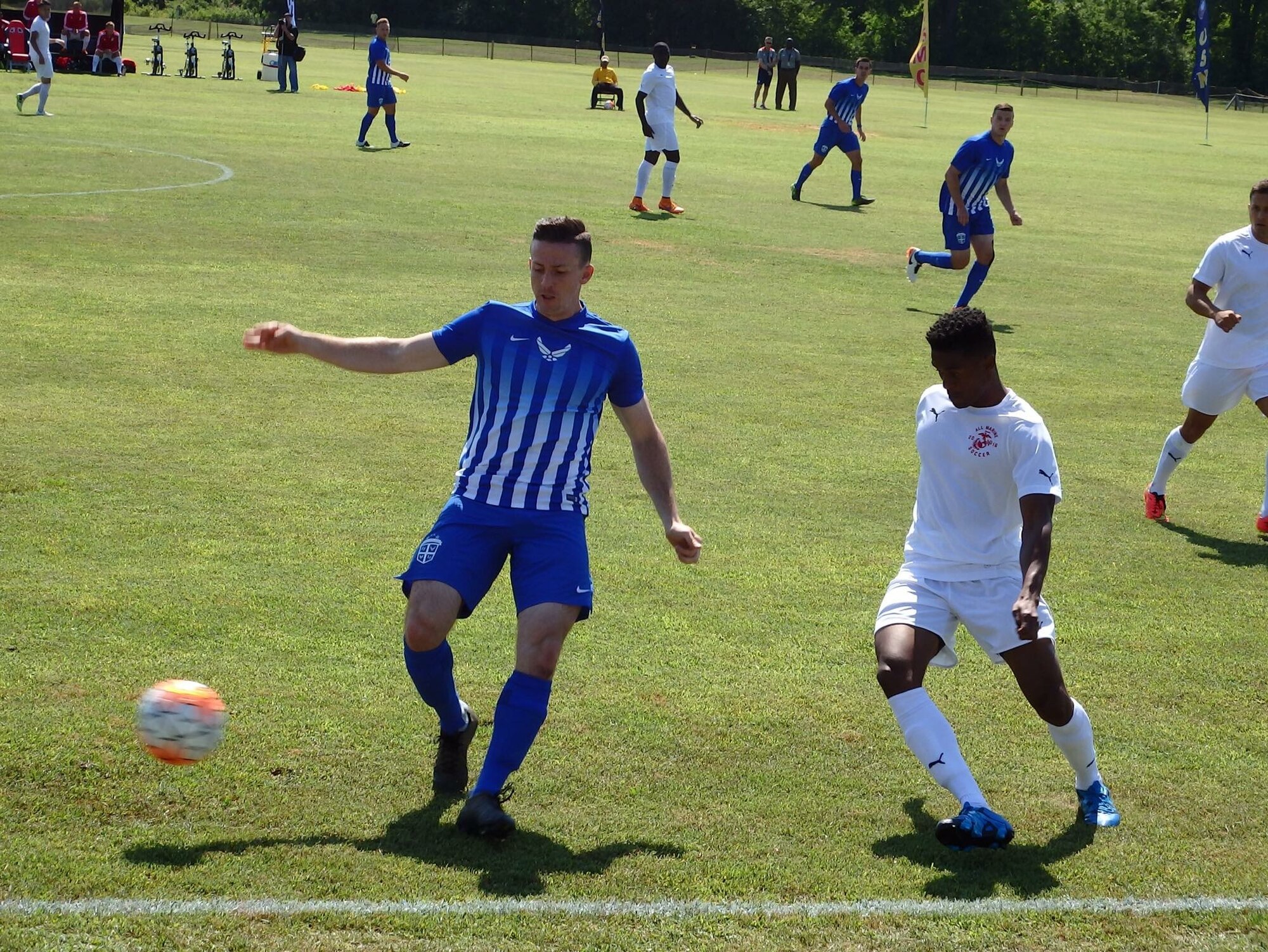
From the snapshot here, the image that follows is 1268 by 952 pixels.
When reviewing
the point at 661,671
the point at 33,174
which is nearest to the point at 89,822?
the point at 661,671

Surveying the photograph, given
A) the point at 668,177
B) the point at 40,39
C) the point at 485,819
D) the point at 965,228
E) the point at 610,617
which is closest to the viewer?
the point at 485,819

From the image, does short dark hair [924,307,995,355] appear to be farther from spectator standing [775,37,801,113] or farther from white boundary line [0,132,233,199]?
spectator standing [775,37,801,113]

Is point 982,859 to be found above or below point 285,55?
below

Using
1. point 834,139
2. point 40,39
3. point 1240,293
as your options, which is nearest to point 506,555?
point 1240,293

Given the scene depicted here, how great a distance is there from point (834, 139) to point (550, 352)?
21.6 metres

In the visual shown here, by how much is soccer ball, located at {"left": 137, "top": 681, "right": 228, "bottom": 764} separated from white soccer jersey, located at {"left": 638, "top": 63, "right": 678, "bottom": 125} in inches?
741

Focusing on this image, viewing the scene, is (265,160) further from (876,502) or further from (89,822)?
(89,822)

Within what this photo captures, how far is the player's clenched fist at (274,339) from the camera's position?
558 cm

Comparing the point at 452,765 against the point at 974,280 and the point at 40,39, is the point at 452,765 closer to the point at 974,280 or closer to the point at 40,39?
the point at 974,280

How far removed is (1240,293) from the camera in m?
9.69

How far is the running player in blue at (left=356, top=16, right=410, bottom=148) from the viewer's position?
28703 millimetres

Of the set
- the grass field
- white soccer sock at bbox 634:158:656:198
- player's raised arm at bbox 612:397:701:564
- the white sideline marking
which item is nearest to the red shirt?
the grass field

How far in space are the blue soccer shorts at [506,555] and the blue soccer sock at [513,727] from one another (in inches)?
12.7

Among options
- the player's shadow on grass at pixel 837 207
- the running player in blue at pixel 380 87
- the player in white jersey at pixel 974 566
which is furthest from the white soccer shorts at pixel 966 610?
the running player in blue at pixel 380 87
